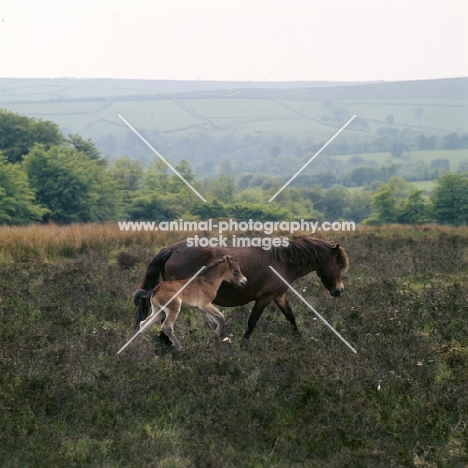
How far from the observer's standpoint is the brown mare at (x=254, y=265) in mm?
10500

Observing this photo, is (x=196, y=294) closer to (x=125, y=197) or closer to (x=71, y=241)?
(x=71, y=241)

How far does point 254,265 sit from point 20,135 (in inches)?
1736

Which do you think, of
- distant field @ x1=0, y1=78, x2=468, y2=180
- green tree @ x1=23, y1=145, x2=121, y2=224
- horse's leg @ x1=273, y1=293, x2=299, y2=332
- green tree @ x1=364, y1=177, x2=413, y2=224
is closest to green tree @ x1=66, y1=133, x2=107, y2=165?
distant field @ x1=0, y1=78, x2=468, y2=180

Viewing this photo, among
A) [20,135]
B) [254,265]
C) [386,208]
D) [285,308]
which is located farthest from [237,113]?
[254,265]

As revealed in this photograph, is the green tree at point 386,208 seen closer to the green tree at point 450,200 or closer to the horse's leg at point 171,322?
the green tree at point 450,200

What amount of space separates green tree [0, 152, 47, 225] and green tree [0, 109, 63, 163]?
9261 millimetres

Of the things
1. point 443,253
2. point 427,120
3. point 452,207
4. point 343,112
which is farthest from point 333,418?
point 427,120

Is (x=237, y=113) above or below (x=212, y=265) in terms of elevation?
below

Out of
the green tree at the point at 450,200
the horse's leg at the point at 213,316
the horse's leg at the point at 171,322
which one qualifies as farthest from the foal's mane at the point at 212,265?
the green tree at the point at 450,200

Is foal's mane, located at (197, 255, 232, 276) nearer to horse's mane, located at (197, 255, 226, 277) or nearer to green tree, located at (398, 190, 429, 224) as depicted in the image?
horse's mane, located at (197, 255, 226, 277)

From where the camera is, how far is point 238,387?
782 cm

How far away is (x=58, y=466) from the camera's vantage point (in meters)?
6.24

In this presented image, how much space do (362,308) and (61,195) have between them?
3467cm

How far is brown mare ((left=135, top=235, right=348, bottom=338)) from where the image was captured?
413 inches
